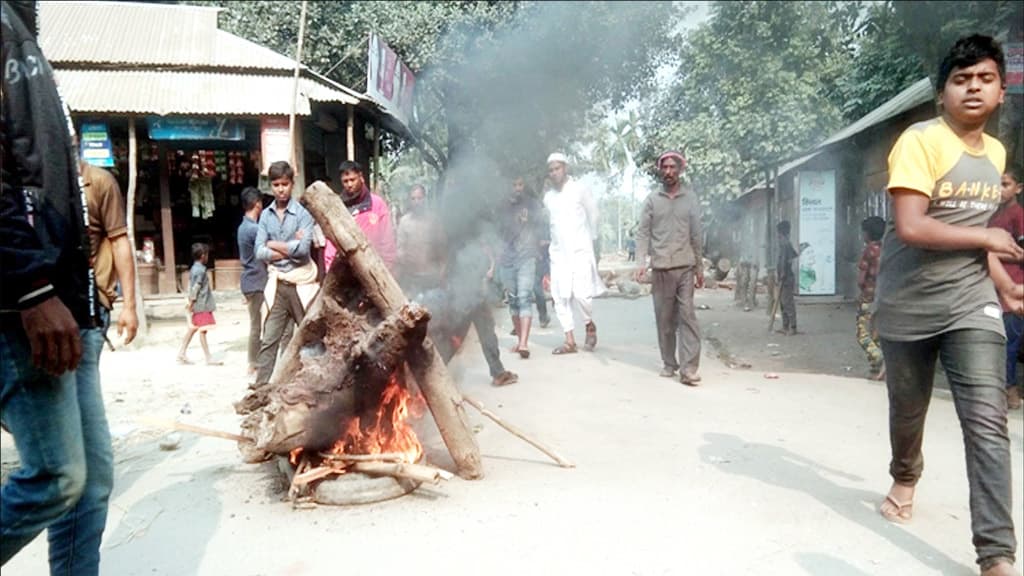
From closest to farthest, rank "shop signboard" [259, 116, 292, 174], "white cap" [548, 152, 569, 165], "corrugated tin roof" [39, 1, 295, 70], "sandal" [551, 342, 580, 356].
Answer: "white cap" [548, 152, 569, 165], "sandal" [551, 342, 580, 356], "shop signboard" [259, 116, 292, 174], "corrugated tin roof" [39, 1, 295, 70]

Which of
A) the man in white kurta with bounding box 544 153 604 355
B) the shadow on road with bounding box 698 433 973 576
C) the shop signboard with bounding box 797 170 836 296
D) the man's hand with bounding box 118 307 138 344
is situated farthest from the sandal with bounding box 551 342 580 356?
the shop signboard with bounding box 797 170 836 296

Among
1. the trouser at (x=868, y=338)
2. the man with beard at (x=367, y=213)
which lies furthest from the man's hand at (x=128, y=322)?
the trouser at (x=868, y=338)

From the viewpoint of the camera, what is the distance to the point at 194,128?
33.7 ft

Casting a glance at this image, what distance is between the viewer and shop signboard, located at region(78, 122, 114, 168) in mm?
10045

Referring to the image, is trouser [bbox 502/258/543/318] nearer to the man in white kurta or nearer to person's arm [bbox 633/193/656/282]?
the man in white kurta

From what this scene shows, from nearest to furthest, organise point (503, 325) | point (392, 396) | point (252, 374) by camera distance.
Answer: point (392, 396)
point (252, 374)
point (503, 325)

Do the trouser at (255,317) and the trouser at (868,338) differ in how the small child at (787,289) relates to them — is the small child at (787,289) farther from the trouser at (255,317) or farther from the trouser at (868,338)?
the trouser at (255,317)

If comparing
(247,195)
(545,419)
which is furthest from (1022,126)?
(247,195)

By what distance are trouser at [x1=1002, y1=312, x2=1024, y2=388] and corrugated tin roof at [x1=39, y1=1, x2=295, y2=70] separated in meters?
9.63

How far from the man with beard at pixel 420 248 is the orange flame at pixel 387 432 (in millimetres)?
1307

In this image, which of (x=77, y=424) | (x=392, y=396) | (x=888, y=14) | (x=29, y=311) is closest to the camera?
(x=29, y=311)

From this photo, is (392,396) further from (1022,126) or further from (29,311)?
(1022,126)

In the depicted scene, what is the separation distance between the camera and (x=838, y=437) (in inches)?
161

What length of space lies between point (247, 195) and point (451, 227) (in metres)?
1.84
